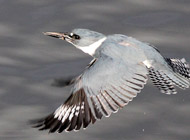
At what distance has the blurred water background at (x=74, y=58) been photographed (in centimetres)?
820

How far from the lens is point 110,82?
719cm

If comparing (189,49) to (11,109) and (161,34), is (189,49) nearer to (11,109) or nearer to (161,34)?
(161,34)

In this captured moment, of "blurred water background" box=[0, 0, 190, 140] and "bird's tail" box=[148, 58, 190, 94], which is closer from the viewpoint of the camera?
"bird's tail" box=[148, 58, 190, 94]

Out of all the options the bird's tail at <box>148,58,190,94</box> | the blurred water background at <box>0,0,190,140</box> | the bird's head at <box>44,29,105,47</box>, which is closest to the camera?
the bird's tail at <box>148,58,190,94</box>

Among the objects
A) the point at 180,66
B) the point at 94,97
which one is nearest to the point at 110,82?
the point at 94,97

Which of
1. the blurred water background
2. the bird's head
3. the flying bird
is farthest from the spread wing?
the blurred water background

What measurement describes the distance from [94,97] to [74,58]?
2190mm

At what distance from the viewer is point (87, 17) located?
9945 mm

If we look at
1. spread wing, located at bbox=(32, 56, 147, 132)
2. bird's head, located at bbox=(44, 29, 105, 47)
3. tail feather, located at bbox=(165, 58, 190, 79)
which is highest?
bird's head, located at bbox=(44, 29, 105, 47)

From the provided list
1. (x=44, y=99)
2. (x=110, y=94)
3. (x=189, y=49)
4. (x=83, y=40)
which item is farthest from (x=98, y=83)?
(x=189, y=49)

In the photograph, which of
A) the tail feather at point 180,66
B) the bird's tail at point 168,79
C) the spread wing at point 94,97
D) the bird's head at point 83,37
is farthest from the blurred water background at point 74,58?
the spread wing at point 94,97

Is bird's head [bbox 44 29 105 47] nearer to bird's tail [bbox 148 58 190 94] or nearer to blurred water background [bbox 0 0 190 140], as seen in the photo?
bird's tail [bbox 148 58 190 94]

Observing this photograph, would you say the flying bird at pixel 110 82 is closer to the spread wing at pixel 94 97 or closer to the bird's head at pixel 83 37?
the spread wing at pixel 94 97

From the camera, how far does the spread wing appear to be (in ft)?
23.2
